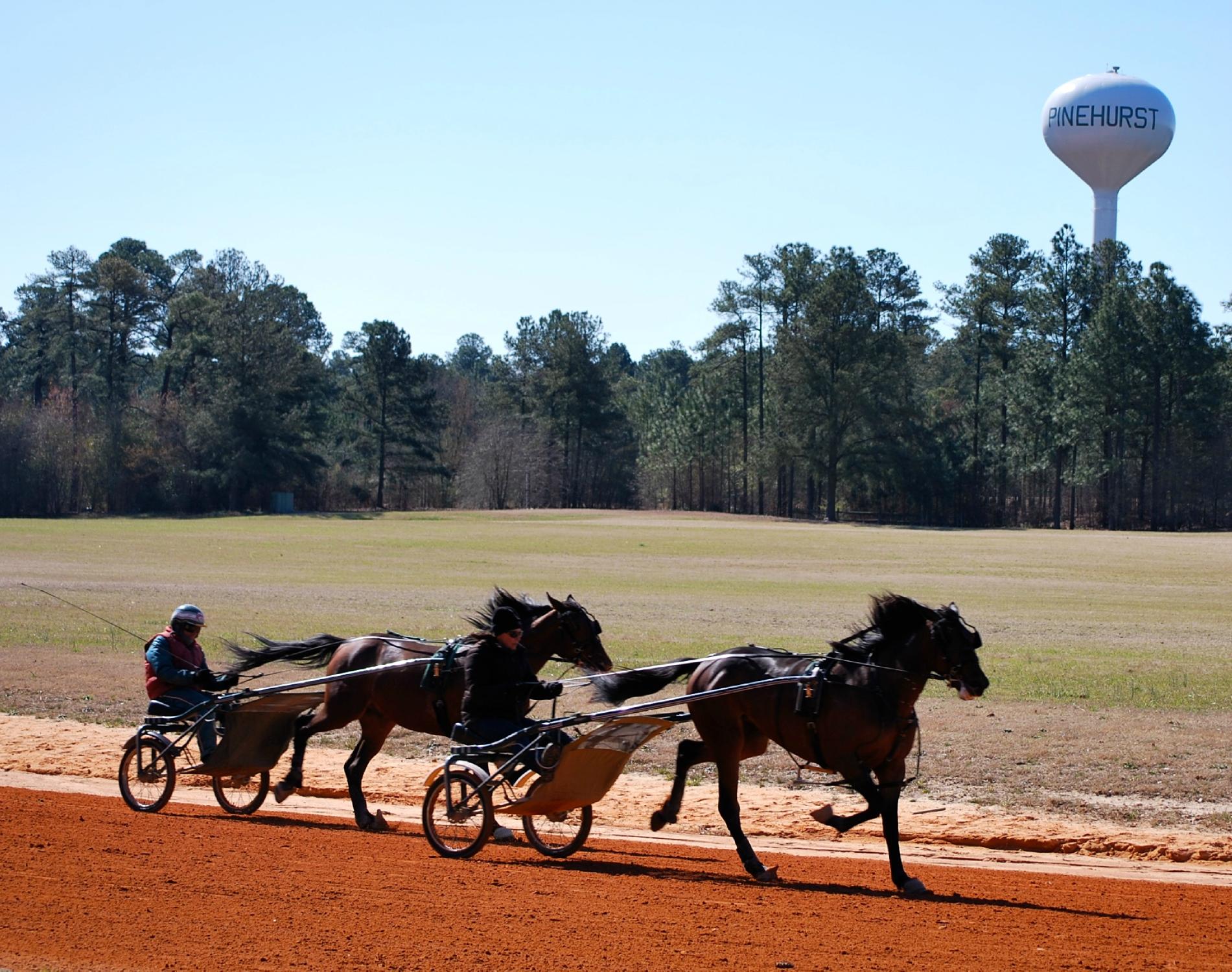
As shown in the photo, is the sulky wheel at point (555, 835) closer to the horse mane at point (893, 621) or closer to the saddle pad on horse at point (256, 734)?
the horse mane at point (893, 621)

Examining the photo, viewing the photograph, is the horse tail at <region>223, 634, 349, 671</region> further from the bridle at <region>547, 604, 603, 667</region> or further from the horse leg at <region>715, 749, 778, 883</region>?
the horse leg at <region>715, 749, 778, 883</region>

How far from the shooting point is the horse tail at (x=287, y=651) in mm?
11953

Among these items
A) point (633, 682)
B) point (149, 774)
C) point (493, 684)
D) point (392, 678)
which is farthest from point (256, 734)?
point (633, 682)

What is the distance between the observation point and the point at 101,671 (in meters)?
19.5

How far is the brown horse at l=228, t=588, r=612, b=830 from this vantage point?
34.8 feet

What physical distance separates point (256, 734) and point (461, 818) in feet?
8.93

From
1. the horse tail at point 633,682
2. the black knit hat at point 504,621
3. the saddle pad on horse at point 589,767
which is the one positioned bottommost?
the saddle pad on horse at point 589,767

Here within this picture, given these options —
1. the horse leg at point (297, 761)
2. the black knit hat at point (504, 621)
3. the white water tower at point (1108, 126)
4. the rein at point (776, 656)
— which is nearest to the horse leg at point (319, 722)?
the horse leg at point (297, 761)

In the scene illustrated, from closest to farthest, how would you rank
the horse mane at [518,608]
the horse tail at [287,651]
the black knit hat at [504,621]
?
1. the black knit hat at [504,621]
2. the horse mane at [518,608]
3. the horse tail at [287,651]

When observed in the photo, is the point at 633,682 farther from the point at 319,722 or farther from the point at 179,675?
the point at 179,675

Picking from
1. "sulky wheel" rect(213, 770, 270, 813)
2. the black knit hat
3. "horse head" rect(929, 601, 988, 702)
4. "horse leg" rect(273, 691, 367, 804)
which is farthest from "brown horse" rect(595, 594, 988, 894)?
"sulky wheel" rect(213, 770, 270, 813)

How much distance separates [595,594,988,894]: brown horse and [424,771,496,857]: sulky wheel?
172cm

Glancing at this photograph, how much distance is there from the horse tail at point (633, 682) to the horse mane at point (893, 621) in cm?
145

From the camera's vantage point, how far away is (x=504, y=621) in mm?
9820
